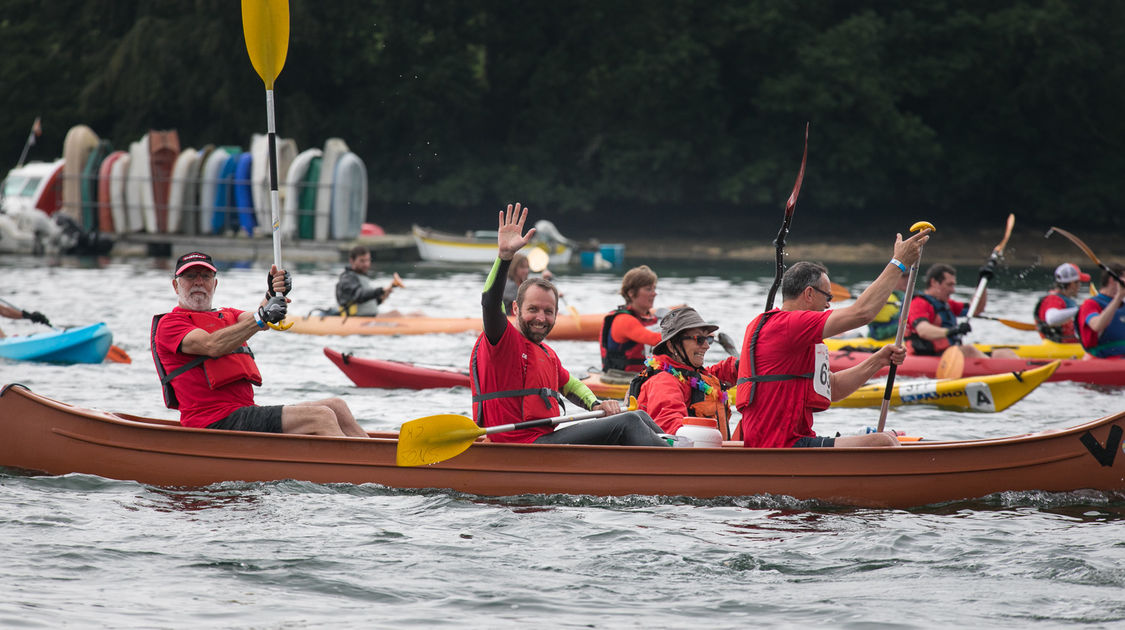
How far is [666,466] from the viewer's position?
6.50m

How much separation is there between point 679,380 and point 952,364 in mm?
5239

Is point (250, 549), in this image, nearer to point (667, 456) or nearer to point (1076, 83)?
point (667, 456)

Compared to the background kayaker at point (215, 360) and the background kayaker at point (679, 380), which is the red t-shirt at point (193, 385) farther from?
the background kayaker at point (679, 380)

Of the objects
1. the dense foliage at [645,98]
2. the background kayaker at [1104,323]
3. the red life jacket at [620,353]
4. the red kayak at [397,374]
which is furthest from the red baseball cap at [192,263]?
the dense foliage at [645,98]

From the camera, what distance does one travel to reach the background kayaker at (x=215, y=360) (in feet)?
21.0

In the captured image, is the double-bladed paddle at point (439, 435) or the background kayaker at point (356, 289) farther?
the background kayaker at point (356, 289)

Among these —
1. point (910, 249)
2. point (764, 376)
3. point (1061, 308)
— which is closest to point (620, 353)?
point (764, 376)

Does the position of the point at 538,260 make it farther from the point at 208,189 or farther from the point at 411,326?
the point at 208,189

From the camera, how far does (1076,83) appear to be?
120 feet

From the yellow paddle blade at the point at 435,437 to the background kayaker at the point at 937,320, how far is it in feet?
19.4

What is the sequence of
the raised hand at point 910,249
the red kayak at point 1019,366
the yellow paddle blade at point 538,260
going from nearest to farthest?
the raised hand at point 910,249 → the red kayak at point 1019,366 → the yellow paddle blade at point 538,260

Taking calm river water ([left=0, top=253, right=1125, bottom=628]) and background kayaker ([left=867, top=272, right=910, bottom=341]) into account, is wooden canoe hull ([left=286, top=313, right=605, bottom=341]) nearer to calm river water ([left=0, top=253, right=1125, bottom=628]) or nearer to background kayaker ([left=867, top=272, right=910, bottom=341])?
background kayaker ([left=867, top=272, right=910, bottom=341])

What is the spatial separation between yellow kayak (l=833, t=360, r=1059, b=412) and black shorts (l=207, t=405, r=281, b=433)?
548 cm

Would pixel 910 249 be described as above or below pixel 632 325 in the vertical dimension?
above
